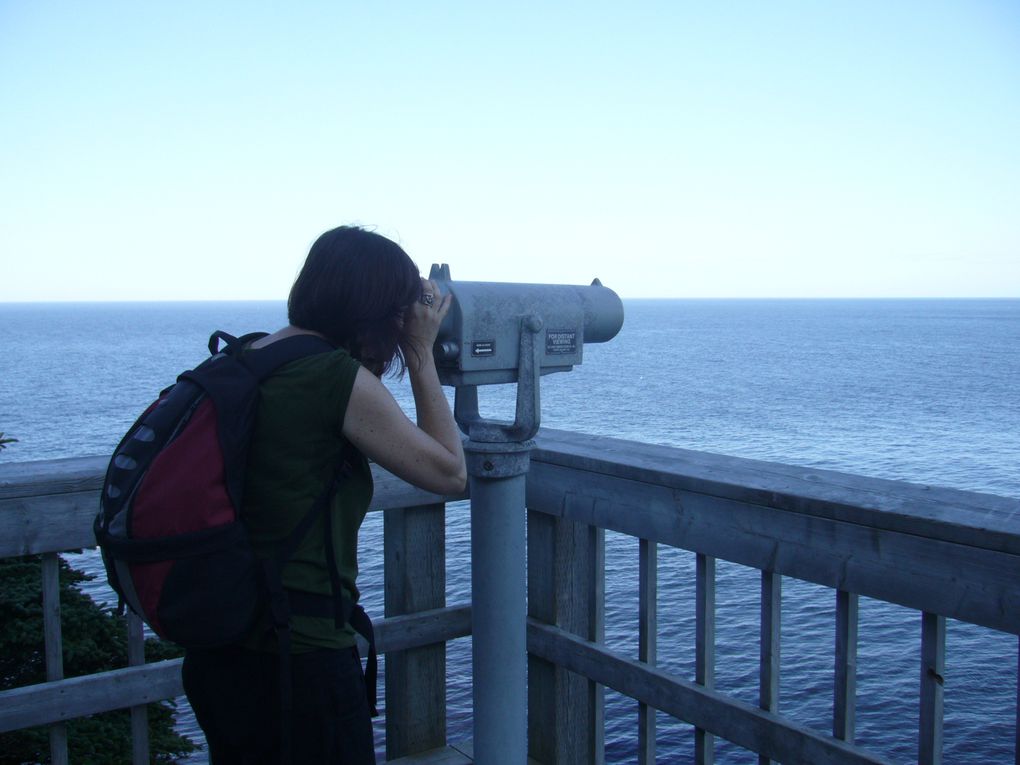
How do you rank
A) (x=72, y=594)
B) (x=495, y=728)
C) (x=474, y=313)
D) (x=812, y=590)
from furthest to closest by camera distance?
(x=812, y=590) < (x=72, y=594) < (x=495, y=728) < (x=474, y=313)

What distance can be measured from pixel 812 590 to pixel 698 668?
52.9 ft

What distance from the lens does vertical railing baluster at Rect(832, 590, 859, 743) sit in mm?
1772

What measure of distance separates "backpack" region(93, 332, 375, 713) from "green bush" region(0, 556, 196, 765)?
6.01 metres

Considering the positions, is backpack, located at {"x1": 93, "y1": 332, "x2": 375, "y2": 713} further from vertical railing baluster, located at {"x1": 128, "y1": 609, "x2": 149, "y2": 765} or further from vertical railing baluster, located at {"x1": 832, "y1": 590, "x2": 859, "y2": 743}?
vertical railing baluster, located at {"x1": 832, "y1": 590, "x2": 859, "y2": 743}

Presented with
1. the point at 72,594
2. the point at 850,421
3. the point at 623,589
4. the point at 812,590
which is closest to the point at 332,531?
the point at 72,594

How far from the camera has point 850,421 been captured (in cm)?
3534

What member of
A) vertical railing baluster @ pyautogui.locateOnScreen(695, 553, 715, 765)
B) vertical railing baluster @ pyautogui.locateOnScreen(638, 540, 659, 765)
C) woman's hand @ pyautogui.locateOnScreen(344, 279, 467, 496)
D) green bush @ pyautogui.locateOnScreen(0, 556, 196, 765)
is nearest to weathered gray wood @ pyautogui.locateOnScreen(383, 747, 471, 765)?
vertical railing baluster @ pyautogui.locateOnScreen(638, 540, 659, 765)

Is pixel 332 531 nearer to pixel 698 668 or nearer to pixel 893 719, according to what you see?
pixel 698 668

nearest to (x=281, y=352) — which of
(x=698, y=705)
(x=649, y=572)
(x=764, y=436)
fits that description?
(x=649, y=572)

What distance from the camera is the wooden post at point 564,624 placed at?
99.2 inches

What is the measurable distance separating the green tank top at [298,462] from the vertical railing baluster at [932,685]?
1021mm

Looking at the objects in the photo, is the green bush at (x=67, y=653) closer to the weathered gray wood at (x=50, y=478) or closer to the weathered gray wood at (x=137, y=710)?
the weathered gray wood at (x=137, y=710)

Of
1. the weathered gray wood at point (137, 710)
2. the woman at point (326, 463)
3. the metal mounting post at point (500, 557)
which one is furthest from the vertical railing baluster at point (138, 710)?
the metal mounting post at point (500, 557)

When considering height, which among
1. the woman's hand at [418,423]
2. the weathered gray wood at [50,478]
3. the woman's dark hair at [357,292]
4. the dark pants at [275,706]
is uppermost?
the woman's dark hair at [357,292]
